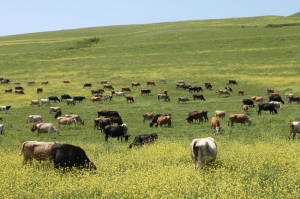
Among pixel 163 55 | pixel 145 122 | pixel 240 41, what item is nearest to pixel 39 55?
pixel 163 55

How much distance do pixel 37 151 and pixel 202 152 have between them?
6.08 meters

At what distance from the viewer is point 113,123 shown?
1035 inches

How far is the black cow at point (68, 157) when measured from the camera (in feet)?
42.7

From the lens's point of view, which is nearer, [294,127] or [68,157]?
[68,157]

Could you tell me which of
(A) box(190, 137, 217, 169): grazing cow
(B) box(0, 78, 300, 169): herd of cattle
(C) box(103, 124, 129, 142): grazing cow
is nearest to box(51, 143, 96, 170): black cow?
(B) box(0, 78, 300, 169): herd of cattle

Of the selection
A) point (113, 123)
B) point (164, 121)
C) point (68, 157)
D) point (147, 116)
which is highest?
point (68, 157)

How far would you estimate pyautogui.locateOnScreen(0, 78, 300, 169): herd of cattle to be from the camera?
13133 mm

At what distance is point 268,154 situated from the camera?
14.3 meters

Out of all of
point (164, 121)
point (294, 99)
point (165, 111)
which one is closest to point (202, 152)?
point (164, 121)

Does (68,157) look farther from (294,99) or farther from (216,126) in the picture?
(294,99)

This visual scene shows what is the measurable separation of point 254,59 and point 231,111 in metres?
30.6

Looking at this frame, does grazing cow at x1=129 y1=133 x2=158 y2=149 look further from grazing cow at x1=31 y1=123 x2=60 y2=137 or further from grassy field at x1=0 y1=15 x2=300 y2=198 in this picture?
grazing cow at x1=31 y1=123 x2=60 y2=137

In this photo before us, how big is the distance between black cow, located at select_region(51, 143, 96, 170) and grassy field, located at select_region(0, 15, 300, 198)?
47 centimetres

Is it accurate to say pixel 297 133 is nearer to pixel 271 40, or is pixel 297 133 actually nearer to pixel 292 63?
pixel 292 63
